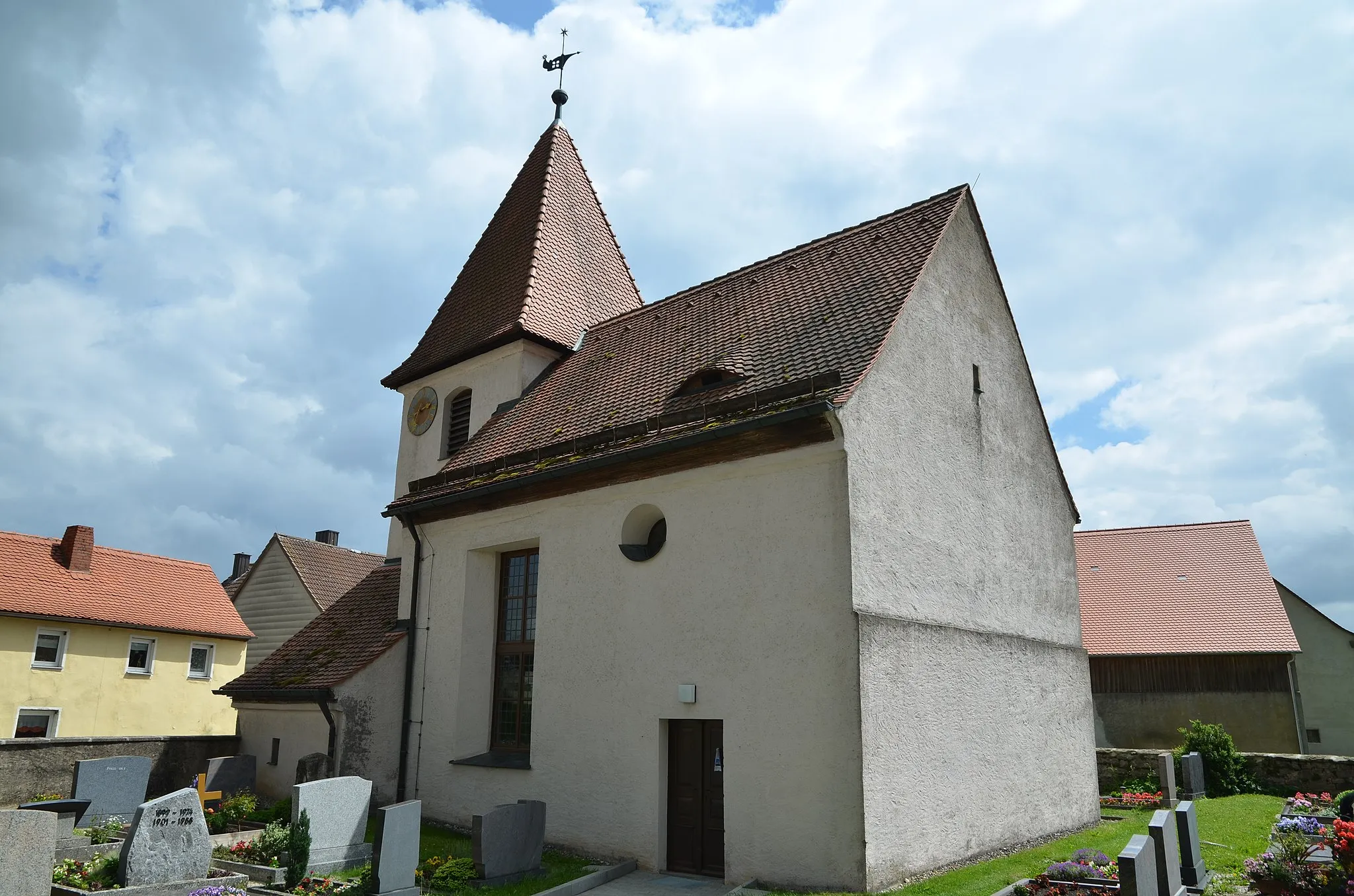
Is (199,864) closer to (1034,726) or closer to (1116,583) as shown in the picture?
(1034,726)

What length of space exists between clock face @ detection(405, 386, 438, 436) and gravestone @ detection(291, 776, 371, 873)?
32.3 ft

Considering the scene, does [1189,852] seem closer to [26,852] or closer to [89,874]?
[26,852]

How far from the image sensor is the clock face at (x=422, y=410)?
822 inches

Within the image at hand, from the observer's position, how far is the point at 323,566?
3444cm

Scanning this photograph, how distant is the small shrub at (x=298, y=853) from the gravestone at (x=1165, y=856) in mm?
9514

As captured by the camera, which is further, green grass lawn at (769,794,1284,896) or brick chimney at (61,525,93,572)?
brick chimney at (61,525,93,572)

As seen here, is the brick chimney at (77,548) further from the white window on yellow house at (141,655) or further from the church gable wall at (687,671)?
the church gable wall at (687,671)

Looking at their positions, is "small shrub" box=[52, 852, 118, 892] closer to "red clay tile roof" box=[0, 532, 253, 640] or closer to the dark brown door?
the dark brown door

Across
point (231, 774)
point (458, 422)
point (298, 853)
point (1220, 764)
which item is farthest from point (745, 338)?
point (1220, 764)

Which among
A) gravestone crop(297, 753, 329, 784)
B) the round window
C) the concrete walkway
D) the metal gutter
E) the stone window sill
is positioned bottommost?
the concrete walkway

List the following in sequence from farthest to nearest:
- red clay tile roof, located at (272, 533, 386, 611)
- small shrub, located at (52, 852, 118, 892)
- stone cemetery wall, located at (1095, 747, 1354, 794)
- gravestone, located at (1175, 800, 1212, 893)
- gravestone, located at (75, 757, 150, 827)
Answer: red clay tile roof, located at (272, 533, 386, 611), stone cemetery wall, located at (1095, 747, 1354, 794), gravestone, located at (75, 757, 150, 827), small shrub, located at (52, 852, 118, 892), gravestone, located at (1175, 800, 1212, 893)

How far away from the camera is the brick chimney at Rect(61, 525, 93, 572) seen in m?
27.8

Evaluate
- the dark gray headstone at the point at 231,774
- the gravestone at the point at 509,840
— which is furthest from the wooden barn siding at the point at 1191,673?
the dark gray headstone at the point at 231,774

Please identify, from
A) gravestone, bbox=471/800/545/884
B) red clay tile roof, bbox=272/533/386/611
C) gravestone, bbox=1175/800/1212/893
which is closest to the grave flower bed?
gravestone, bbox=1175/800/1212/893
